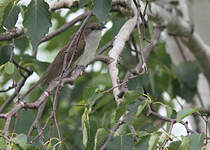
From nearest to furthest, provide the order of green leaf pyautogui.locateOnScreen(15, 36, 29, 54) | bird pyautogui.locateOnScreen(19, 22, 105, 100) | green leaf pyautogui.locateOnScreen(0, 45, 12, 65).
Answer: green leaf pyautogui.locateOnScreen(0, 45, 12, 65)
bird pyautogui.locateOnScreen(19, 22, 105, 100)
green leaf pyautogui.locateOnScreen(15, 36, 29, 54)

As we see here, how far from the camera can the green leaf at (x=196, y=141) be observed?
1.98 meters

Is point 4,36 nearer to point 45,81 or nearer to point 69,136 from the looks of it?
point 45,81

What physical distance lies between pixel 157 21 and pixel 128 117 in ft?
9.07

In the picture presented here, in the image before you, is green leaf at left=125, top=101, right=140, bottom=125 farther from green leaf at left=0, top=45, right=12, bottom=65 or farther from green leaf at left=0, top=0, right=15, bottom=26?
green leaf at left=0, top=45, right=12, bottom=65

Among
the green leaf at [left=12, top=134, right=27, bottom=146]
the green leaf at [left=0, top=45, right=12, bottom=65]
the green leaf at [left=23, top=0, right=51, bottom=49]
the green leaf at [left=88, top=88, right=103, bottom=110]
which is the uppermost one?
the green leaf at [left=23, top=0, right=51, bottom=49]

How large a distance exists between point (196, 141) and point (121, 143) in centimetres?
40

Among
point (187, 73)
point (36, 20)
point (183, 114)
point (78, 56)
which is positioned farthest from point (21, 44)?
point (183, 114)

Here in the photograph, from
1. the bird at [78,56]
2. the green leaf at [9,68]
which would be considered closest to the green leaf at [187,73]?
the bird at [78,56]

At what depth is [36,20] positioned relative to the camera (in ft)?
8.61

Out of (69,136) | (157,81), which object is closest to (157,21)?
(157,81)

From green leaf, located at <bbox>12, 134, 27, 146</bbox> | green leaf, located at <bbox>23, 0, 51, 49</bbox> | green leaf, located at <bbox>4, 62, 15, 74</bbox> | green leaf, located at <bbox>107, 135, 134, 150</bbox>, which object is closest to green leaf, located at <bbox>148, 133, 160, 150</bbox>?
green leaf, located at <bbox>107, 135, 134, 150</bbox>

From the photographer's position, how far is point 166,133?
2.07 metres

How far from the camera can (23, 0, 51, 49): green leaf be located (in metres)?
2.60

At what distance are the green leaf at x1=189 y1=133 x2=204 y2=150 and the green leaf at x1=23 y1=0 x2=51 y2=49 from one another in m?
1.16
